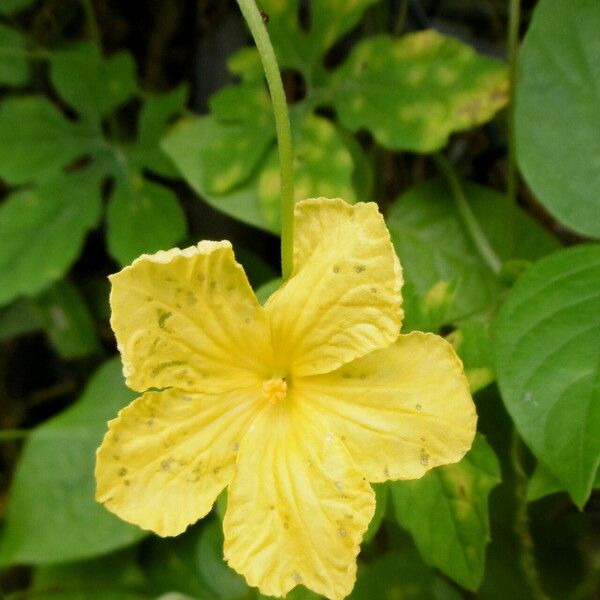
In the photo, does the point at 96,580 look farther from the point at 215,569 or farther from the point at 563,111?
the point at 563,111

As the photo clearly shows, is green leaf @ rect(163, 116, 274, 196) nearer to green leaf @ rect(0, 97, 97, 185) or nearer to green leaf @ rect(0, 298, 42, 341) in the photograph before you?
green leaf @ rect(0, 97, 97, 185)

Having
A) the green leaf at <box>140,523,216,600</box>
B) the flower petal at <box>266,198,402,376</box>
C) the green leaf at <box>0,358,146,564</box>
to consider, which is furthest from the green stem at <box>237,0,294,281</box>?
the green leaf at <box>140,523,216,600</box>

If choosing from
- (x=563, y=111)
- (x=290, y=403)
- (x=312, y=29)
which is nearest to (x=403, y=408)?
(x=290, y=403)

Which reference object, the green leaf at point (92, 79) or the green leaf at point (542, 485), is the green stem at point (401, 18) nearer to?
the green leaf at point (92, 79)

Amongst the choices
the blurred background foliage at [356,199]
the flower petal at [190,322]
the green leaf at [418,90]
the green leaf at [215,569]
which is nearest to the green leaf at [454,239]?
the blurred background foliage at [356,199]

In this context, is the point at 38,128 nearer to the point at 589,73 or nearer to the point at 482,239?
the point at 482,239

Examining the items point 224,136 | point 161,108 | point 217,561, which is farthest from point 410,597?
point 161,108

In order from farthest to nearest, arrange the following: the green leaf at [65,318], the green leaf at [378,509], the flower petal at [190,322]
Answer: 1. the green leaf at [65,318]
2. the green leaf at [378,509]
3. the flower petal at [190,322]
